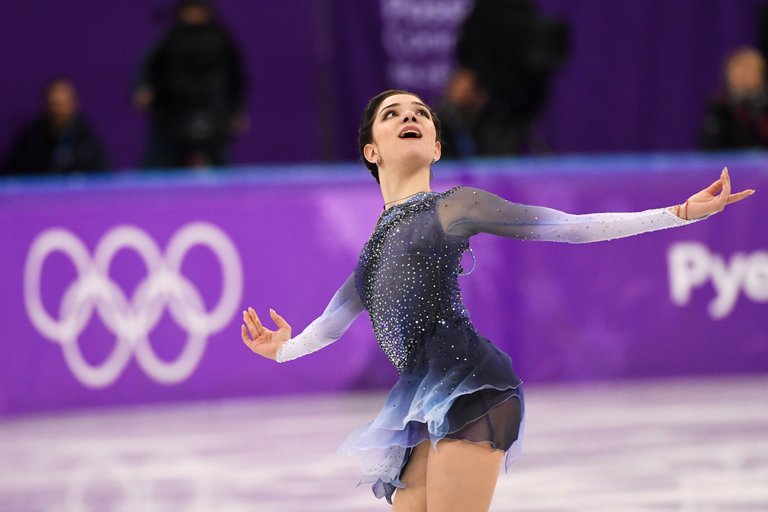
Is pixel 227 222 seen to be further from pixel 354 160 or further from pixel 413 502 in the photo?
pixel 413 502

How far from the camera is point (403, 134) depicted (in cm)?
359

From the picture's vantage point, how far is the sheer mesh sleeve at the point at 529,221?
3393mm

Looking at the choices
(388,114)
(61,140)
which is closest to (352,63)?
(61,140)

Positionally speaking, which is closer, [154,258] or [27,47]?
[154,258]

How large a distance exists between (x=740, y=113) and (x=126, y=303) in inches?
161

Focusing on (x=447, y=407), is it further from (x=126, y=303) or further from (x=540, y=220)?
(x=126, y=303)

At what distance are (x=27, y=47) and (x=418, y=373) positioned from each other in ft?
27.0

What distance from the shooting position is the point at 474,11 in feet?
33.0

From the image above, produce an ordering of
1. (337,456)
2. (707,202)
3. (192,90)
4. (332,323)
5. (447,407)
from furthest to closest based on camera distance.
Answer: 1. (192,90)
2. (337,456)
3. (332,323)
4. (447,407)
5. (707,202)

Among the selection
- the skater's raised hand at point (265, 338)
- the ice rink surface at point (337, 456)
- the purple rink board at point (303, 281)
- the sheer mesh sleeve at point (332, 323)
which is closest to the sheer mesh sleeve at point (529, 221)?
the sheer mesh sleeve at point (332, 323)

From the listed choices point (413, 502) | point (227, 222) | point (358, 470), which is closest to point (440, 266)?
point (413, 502)

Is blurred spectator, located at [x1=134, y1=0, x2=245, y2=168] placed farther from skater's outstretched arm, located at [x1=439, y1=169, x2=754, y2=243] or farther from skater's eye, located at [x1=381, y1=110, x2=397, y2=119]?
skater's outstretched arm, located at [x1=439, y1=169, x2=754, y2=243]

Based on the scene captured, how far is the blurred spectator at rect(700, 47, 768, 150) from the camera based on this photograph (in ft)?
30.6

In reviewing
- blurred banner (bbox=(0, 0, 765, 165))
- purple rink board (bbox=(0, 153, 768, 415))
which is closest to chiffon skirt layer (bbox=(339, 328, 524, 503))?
purple rink board (bbox=(0, 153, 768, 415))
